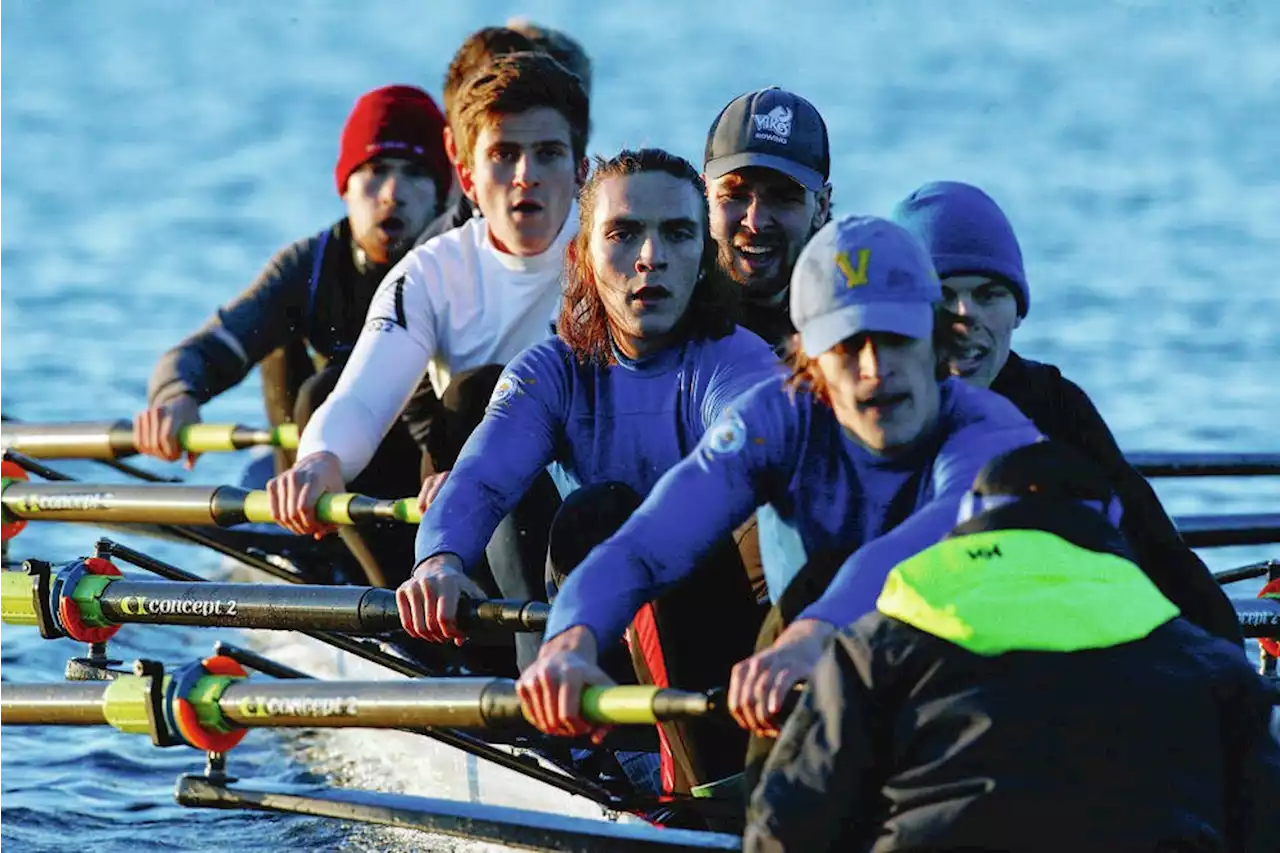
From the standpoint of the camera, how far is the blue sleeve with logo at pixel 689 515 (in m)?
3.44

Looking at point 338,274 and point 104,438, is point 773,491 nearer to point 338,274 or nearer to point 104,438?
point 338,274

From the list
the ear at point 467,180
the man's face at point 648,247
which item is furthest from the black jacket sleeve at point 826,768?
the ear at point 467,180

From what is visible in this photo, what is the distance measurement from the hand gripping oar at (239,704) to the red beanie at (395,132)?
2304 millimetres

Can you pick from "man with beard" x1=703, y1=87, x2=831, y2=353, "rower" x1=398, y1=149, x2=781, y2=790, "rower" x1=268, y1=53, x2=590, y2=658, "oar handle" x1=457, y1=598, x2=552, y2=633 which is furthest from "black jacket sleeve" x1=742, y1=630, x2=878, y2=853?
"rower" x1=268, y1=53, x2=590, y2=658

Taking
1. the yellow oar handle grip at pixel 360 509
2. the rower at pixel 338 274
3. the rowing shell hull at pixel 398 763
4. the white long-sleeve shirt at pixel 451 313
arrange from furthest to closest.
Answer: the rower at pixel 338 274 → the white long-sleeve shirt at pixel 451 313 → the yellow oar handle grip at pixel 360 509 → the rowing shell hull at pixel 398 763

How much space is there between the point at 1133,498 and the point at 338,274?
121 inches

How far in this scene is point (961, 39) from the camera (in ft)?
75.3

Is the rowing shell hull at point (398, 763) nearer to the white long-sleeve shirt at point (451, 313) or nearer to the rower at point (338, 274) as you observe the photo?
the rower at point (338, 274)

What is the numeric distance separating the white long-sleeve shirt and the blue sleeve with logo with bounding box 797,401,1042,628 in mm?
2148

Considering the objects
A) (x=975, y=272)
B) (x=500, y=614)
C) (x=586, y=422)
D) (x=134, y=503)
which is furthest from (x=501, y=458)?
(x=134, y=503)

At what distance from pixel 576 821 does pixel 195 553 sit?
5078 millimetres

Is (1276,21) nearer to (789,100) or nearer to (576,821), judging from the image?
(789,100)

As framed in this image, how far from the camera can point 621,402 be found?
4.20m

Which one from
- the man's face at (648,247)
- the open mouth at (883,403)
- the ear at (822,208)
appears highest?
the ear at (822,208)
